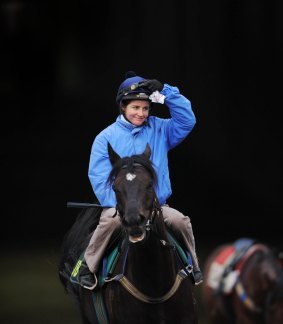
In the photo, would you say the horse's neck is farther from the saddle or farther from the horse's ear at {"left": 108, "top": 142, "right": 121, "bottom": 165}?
the horse's ear at {"left": 108, "top": 142, "right": 121, "bottom": 165}

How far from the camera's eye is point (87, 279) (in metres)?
5.67

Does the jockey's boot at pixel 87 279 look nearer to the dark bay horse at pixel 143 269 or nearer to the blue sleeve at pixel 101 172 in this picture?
the dark bay horse at pixel 143 269

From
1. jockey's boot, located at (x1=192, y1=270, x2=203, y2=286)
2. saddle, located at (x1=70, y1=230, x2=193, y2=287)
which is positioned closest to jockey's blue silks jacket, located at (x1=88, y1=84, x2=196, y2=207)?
saddle, located at (x1=70, y1=230, x2=193, y2=287)

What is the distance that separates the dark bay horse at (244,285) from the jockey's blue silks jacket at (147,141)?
10.1ft

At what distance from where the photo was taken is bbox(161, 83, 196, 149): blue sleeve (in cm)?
561

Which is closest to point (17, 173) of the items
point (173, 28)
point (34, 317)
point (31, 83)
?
point (31, 83)

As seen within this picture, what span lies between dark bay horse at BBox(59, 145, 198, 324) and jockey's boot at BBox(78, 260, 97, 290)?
2.1 inches

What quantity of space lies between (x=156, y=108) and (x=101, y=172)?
5.60 metres

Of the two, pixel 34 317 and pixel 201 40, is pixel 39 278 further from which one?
pixel 201 40

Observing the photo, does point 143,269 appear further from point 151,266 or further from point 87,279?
point 87,279

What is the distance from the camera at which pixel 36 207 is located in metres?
13.8

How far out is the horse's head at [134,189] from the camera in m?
4.75

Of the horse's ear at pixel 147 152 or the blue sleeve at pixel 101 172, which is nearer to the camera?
the horse's ear at pixel 147 152

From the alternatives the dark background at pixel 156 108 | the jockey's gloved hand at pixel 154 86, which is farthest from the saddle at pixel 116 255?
the dark background at pixel 156 108
